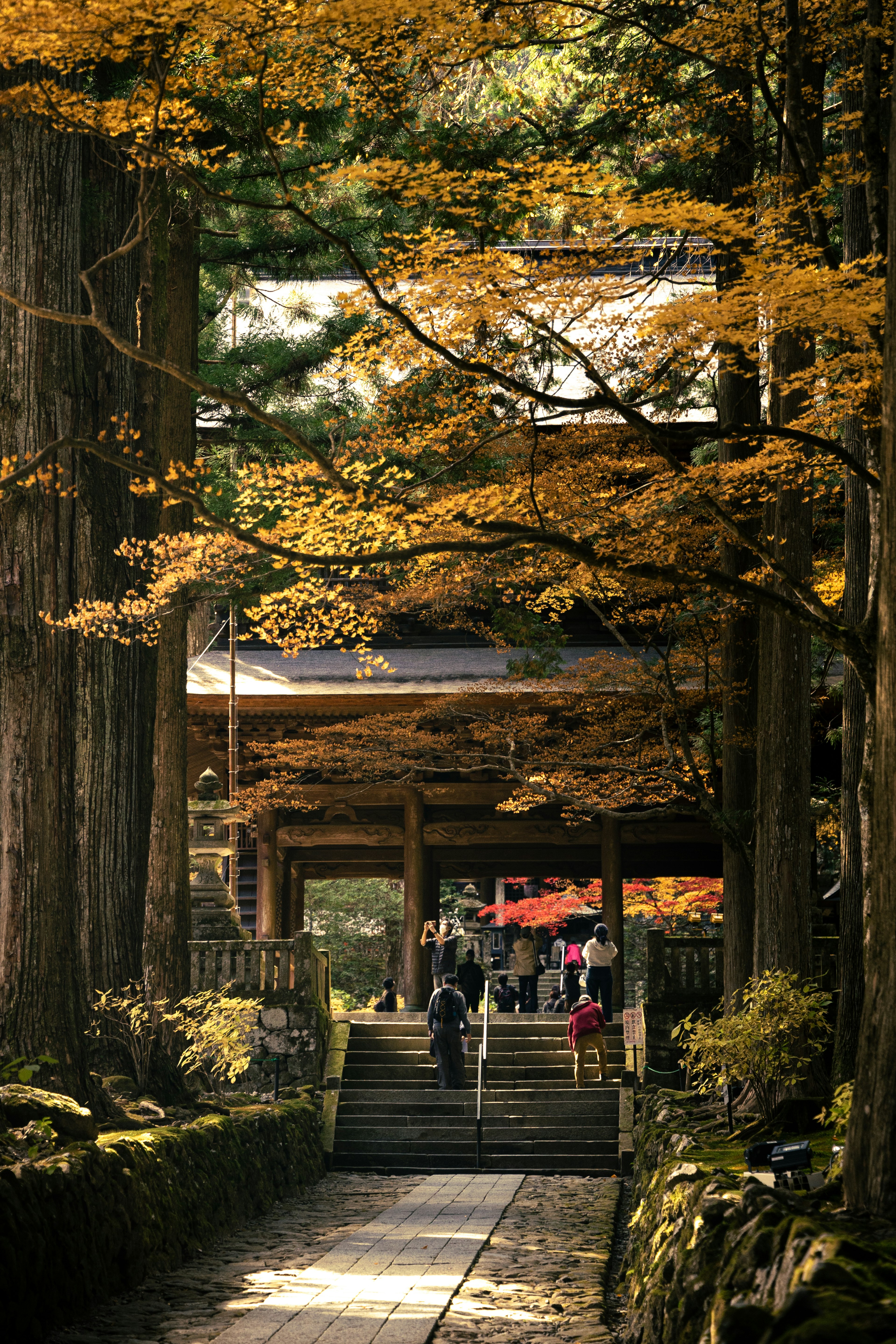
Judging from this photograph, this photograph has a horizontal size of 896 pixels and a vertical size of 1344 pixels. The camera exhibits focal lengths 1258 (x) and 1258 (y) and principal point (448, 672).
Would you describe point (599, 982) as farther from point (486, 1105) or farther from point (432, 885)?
point (432, 885)

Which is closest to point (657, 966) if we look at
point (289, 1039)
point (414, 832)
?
point (289, 1039)

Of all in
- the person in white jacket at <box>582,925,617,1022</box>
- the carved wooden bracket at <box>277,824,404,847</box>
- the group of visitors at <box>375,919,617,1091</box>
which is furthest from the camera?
the carved wooden bracket at <box>277,824,404,847</box>

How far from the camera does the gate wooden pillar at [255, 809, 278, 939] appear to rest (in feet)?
66.3

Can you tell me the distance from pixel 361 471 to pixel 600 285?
8.59ft

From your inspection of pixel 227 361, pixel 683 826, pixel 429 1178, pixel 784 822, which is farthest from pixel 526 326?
pixel 683 826

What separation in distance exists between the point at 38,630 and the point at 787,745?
207 inches

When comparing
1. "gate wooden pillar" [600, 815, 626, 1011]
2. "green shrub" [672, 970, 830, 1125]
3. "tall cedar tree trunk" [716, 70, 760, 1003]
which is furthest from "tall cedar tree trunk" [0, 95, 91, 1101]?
"gate wooden pillar" [600, 815, 626, 1011]

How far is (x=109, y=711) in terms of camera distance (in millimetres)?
9875

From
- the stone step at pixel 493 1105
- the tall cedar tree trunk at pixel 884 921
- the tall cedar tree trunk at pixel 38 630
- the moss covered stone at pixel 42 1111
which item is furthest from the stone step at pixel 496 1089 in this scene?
the tall cedar tree trunk at pixel 884 921

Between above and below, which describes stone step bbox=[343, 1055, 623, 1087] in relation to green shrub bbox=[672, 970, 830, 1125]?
below

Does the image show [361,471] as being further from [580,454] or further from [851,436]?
[580,454]

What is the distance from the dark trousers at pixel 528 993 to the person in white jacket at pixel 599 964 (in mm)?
6556

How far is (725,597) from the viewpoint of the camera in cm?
1095

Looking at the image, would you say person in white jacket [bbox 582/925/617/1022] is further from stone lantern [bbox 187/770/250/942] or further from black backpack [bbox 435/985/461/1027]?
stone lantern [bbox 187/770/250/942]
